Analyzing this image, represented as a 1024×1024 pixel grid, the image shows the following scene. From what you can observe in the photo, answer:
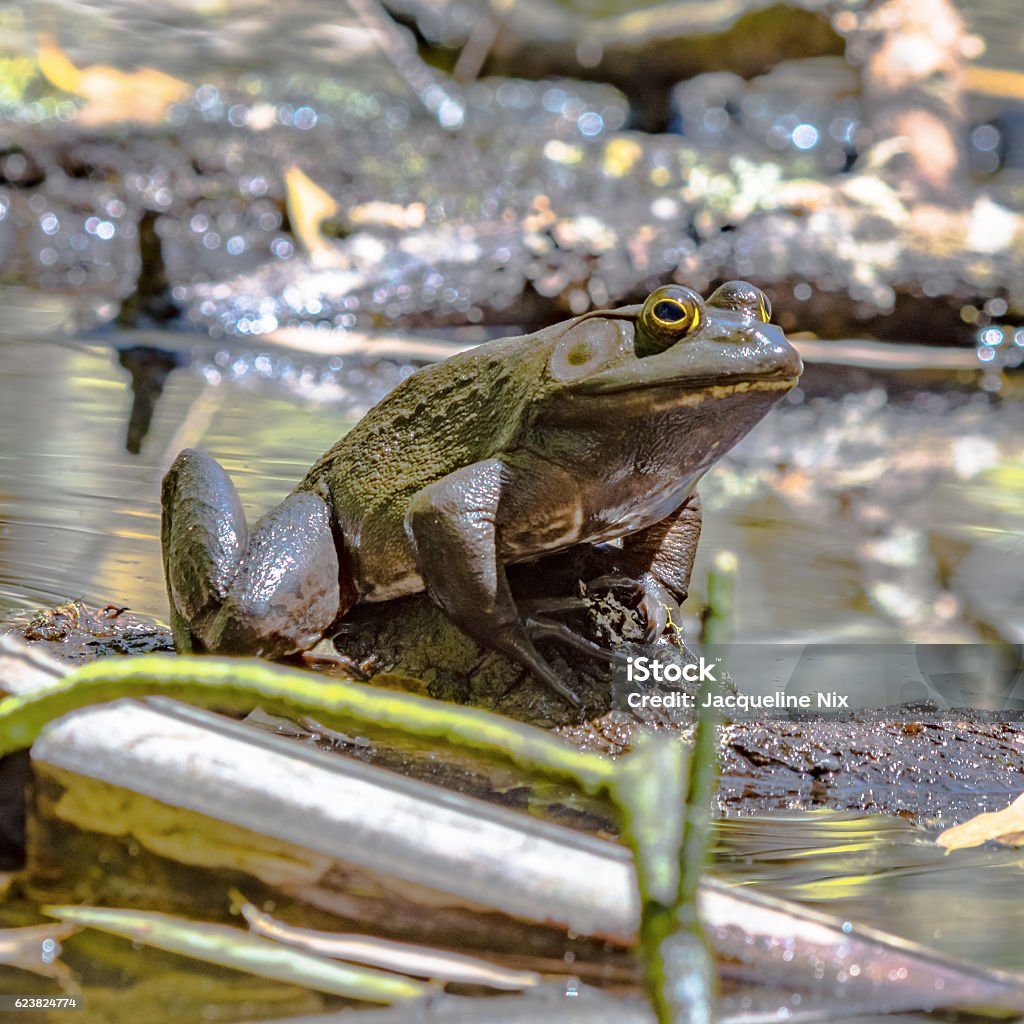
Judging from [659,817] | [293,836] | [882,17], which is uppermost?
[882,17]

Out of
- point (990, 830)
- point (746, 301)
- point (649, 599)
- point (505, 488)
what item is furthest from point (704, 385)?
point (990, 830)

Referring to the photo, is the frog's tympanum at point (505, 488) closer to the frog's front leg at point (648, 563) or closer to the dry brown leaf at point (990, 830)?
the frog's front leg at point (648, 563)

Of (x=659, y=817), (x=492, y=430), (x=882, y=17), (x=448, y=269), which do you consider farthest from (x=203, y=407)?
(x=882, y=17)

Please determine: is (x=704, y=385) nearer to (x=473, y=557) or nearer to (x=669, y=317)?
(x=669, y=317)

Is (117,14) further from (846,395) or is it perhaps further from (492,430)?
(492,430)

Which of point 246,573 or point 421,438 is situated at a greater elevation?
point 421,438

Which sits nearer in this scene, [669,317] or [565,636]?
[669,317]

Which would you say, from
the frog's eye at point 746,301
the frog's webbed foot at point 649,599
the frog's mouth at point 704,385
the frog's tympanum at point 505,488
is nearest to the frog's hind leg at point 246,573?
the frog's tympanum at point 505,488
